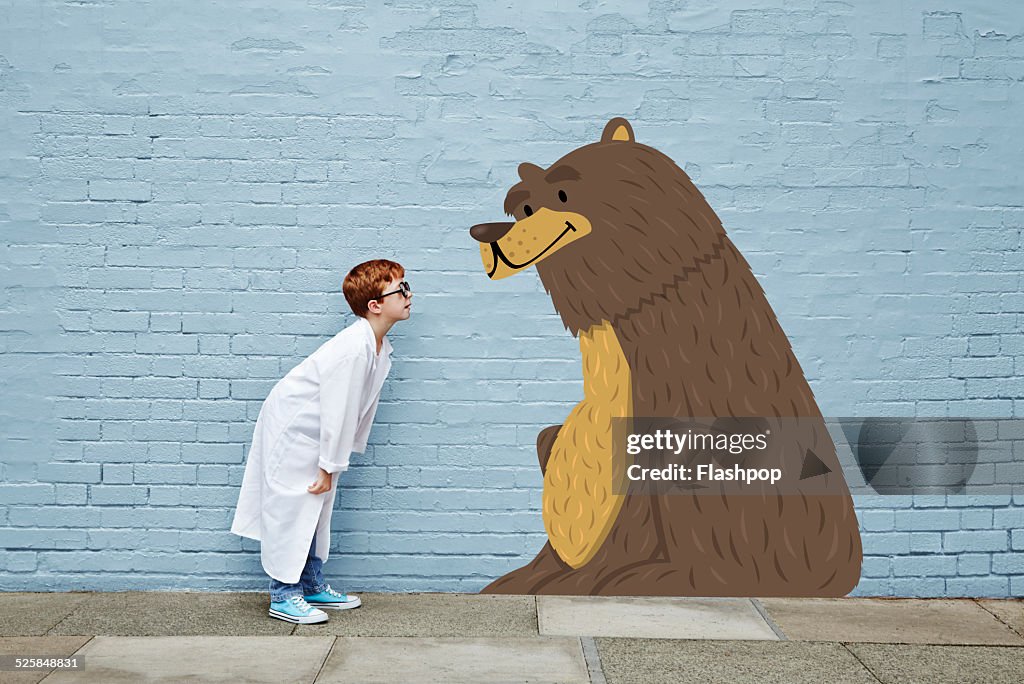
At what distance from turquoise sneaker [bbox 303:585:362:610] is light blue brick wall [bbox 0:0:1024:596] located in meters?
0.29

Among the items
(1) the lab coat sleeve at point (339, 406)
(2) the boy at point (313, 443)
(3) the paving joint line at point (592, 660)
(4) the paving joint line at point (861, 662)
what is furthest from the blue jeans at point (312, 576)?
(4) the paving joint line at point (861, 662)

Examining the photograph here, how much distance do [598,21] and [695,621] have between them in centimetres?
310

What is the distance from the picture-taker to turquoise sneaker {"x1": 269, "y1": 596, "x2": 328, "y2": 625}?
4.82 m

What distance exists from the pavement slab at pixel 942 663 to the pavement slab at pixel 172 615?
2.59 metres

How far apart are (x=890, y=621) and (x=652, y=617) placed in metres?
1.16

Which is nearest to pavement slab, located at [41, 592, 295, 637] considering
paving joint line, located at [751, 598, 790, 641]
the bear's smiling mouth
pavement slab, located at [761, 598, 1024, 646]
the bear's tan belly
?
the bear's tan belly

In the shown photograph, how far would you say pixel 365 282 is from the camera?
16.6 ft

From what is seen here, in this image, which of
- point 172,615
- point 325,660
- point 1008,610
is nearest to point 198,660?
point 325,660

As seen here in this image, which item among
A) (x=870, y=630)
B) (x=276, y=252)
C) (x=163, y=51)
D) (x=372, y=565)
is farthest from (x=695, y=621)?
(x=163, y=51)

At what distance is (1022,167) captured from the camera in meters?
5.45

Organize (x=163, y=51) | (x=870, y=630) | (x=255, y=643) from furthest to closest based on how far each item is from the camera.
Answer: (x=163, y=51)
(x=870, y=630)
(x=255, y=643)

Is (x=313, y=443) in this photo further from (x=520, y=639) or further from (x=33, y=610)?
(x=33, y=610)

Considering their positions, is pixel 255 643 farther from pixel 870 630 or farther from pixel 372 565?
pixel 870 630

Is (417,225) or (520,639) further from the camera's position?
(417,225)
